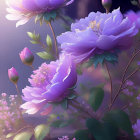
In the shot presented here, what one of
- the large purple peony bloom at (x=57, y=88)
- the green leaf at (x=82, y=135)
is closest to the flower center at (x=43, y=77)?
the large purple peony bloom at (x=57, y=88)

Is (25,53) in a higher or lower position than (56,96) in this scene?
higher

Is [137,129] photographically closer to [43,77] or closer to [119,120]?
[119,120]

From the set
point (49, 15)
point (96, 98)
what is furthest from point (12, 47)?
point (96, 98)

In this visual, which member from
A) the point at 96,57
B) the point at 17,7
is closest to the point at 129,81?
the point at 96,57

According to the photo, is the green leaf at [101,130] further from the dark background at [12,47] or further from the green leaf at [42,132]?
the dark background at [12,47]

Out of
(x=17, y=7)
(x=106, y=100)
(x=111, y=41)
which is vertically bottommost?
(x=106, y=100)

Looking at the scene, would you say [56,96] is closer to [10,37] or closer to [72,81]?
[72,81]
